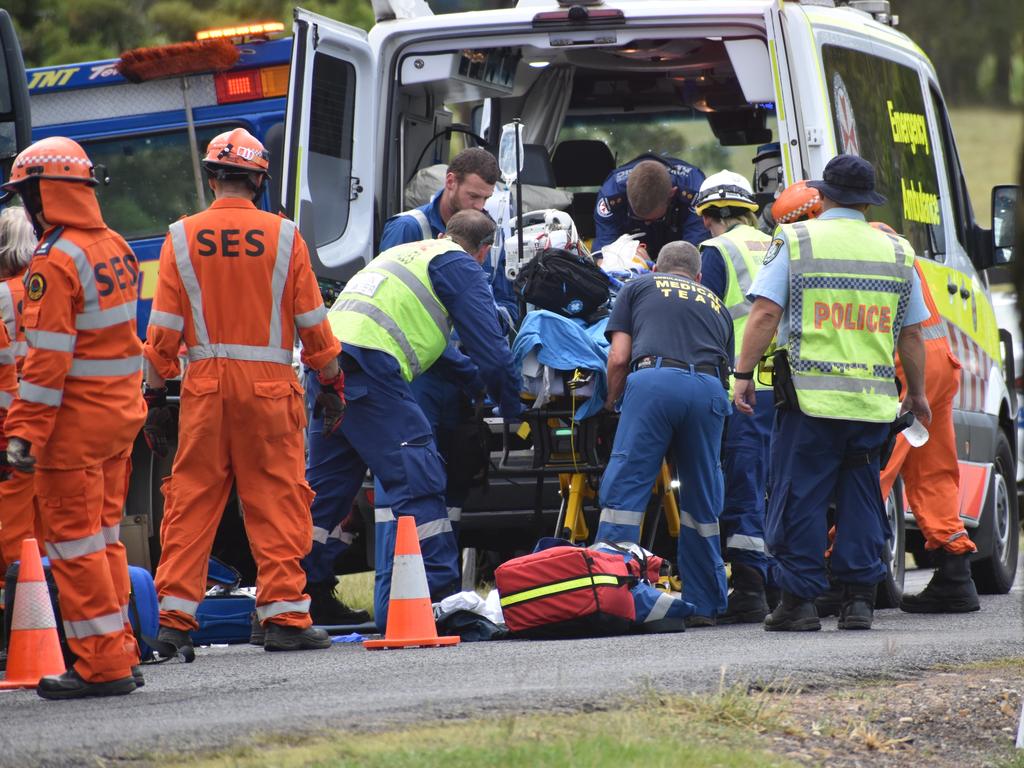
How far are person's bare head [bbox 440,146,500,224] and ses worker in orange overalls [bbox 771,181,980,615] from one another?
199 cm

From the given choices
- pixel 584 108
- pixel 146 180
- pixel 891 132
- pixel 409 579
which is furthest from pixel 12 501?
pixel 146 180

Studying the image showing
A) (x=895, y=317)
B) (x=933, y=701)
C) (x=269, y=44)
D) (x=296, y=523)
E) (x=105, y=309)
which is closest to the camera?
(x=933, y=701)

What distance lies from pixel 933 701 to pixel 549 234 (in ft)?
11.3

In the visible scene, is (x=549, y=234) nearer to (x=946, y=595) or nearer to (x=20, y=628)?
(x=946, y=595)

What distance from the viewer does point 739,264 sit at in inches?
320

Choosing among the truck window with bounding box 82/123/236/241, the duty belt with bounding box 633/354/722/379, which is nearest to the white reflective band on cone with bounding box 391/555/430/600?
the duty belt with bounding box 633/354/722/379

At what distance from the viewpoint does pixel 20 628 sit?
587cm

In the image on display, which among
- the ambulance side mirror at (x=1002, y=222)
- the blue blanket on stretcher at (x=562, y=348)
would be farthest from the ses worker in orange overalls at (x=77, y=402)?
the ambulance side mirror at (x=1002, y=222)

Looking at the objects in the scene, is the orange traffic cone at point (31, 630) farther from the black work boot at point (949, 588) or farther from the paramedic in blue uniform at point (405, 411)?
the black work boot at point (949, 588)

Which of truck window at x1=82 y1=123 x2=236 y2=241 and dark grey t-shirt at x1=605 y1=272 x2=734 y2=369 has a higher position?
truck window at x1=82 y1=123 x2=236 y2=241

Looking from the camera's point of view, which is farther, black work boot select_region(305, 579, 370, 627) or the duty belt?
black work boot select_region(305, 579, 370, 627)

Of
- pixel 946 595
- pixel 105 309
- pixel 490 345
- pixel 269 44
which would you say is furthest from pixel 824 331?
pixel 269 44

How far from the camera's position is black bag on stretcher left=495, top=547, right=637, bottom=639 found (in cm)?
703

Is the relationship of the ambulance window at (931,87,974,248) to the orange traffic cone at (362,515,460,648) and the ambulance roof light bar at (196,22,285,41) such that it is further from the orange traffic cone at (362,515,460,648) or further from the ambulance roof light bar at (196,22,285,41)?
the ambulance roof light bar at (196,22,285,41)
